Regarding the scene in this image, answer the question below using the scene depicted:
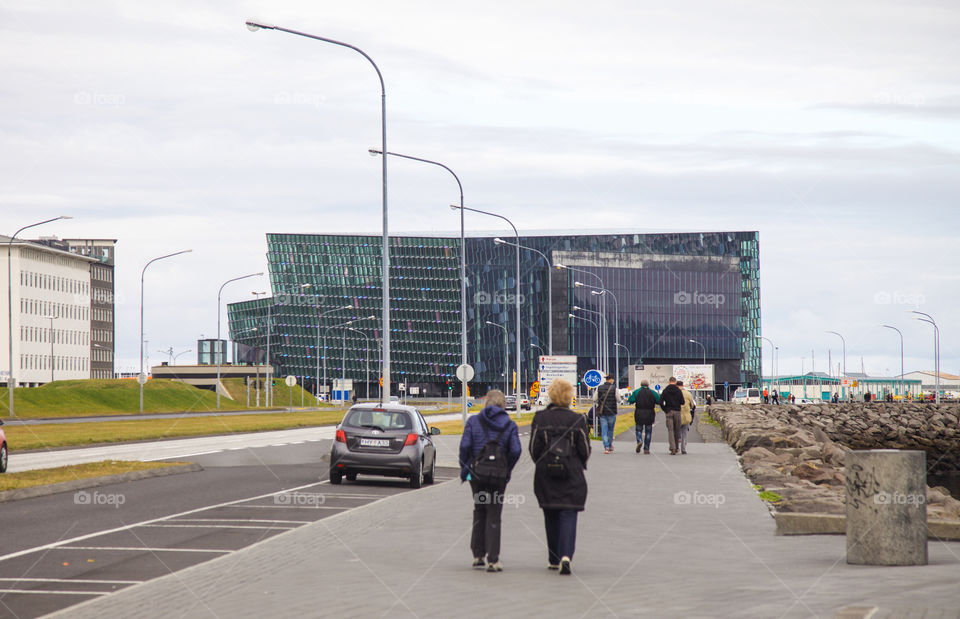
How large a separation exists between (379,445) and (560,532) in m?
10.9

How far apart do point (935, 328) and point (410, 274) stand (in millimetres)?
65056

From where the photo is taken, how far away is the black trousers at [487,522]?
10539mm

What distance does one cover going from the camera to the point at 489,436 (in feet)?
36.6

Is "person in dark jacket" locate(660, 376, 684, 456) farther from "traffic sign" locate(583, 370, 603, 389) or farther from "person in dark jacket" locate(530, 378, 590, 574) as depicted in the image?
"person in dark jacket" locate(530, 378, 590, 574)

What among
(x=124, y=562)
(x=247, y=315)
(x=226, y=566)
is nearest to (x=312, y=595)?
(x=226, y=566)

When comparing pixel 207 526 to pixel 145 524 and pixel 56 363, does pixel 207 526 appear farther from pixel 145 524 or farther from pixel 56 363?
pixel 56 363

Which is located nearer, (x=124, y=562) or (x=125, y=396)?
(x=124, y=562)

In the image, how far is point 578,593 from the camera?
30.2ft

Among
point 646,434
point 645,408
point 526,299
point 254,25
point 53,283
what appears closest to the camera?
point 254,25

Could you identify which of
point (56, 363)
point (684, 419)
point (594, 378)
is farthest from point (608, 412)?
point (56, 363)

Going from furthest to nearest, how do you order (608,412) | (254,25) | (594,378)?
(594,378), (608,412), (254,25)

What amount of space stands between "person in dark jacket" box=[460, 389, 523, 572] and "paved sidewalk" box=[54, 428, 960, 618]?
298 millimetres

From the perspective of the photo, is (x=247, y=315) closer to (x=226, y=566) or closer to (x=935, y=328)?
(x=935, y=328)

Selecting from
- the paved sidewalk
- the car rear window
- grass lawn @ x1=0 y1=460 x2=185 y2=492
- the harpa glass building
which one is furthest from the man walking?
the harpa glass building
